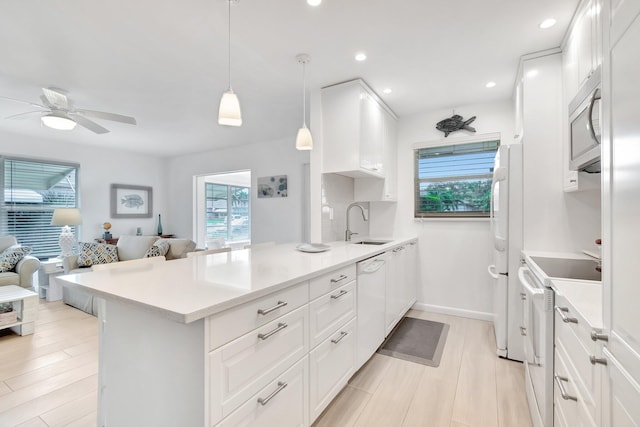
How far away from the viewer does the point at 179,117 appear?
3.77 m

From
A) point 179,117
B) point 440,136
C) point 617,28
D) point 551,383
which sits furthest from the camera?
point 179,117

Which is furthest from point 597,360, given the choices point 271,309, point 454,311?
point 454,311

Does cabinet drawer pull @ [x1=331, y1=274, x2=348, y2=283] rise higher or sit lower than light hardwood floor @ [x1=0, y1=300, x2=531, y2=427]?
higher

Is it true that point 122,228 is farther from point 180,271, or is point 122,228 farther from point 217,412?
point 217,412

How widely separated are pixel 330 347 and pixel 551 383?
1.06m

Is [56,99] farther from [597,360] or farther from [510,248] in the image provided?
[510,248]

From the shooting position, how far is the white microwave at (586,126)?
1246mm

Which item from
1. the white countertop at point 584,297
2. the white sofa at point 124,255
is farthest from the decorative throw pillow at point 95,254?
the white countertop at point 584,297

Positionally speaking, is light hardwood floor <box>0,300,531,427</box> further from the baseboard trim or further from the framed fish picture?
the framed fish picture

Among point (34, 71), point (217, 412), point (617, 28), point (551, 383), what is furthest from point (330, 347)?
point (34, 71)

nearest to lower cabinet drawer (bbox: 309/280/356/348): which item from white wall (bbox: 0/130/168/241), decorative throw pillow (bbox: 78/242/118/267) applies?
decorative throw pillow (bbox: 78/242/118/267)

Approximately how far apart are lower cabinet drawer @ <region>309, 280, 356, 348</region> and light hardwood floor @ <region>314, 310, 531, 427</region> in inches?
20.8

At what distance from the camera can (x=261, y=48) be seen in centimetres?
219

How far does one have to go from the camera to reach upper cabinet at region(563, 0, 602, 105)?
1525 mm
